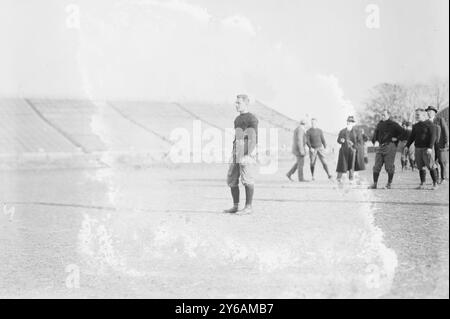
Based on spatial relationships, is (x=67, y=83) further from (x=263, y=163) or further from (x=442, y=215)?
(x=442, y=215)

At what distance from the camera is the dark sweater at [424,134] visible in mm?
10211

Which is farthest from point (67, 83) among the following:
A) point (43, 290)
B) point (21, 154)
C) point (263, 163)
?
point (43, 290)

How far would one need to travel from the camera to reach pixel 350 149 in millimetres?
13266

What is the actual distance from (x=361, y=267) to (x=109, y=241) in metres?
3.17

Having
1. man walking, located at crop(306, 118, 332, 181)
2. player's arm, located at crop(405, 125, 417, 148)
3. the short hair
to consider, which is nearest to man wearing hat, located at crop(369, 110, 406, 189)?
player's arm, located at crop(405, 125, 417, 148)

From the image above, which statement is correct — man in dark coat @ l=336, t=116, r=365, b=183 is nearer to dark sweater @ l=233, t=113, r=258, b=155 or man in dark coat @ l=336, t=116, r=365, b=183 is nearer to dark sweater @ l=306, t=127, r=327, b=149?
dark sweater @ l=306, t=127, r=327, b=149

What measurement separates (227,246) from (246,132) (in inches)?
85.5

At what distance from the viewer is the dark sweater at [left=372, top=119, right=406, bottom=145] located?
Result: 1109cm

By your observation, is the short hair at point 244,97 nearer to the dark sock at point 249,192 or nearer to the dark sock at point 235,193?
the dark sock at point 249,192

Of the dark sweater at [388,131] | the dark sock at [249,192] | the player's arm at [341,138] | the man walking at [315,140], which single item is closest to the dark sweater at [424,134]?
the dark sweater at [388,131]

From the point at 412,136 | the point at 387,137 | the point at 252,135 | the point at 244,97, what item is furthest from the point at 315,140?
the point at 244,97

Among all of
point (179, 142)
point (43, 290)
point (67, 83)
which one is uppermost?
point (67, 83)

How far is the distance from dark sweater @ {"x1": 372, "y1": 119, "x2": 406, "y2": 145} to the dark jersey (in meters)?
4.32
